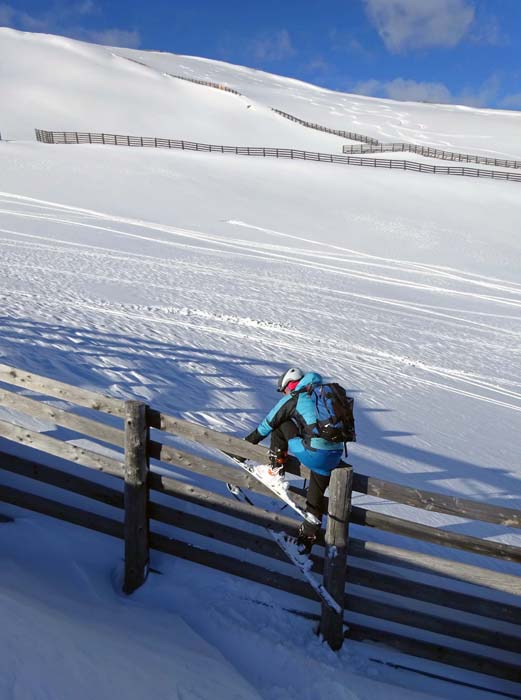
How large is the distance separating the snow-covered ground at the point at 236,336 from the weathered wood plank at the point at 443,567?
856mm

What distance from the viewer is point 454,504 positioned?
4543mm

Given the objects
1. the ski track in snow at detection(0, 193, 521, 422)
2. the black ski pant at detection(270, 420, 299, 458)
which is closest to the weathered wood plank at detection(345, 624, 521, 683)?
the black ski pant at detection(270, 420, 299, 458)

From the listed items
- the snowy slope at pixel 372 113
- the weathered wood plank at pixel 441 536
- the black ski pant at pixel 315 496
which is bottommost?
the weathered wood plank at pixel 441 536

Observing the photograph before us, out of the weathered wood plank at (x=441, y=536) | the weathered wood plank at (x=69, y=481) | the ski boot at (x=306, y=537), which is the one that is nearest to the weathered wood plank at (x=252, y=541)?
the weathered wood plank at (x=69, y=481)

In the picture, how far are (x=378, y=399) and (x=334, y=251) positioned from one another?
16211mm

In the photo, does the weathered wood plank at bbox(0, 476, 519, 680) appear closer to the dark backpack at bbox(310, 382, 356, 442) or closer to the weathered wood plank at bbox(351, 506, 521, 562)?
the weathered wood plank at bbox(351, 506, 521, 562)

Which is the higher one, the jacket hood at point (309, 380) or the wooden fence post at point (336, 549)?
the jacket hood at point (309, 380)

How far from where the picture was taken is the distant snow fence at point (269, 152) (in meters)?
45.4

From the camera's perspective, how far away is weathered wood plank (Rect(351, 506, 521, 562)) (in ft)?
15.3

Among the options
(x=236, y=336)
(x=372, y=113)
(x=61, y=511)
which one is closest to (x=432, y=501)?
(x=61, y=511)

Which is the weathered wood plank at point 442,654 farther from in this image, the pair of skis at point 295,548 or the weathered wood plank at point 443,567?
the weathered wood plank at point 443,567

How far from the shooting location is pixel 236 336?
44.2 feet

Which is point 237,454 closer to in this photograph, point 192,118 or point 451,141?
point 192,118

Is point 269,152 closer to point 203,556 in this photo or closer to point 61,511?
point 61,511
